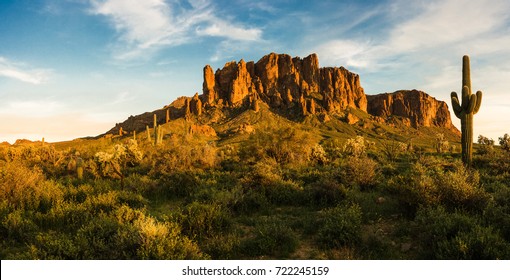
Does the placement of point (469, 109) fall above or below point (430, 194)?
above

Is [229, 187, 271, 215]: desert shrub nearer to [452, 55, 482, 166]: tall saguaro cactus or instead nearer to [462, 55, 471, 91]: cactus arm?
[452, 55, 482, 166]: tall saguaro cactus

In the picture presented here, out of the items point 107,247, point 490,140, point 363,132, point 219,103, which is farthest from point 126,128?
point 107,247

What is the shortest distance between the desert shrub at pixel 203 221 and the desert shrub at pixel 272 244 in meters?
1.18

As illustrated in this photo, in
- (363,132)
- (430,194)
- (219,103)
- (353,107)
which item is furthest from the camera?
(353,107)

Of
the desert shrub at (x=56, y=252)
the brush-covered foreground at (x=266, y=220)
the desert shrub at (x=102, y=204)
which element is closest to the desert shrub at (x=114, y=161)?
the brush-covered foreground at (x=266, y=220)

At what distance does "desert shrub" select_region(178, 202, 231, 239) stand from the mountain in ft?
388

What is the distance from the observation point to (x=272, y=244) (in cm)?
692

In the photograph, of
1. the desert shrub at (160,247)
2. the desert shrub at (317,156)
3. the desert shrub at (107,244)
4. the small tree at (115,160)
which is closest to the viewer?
the desert shrub at (160,247)

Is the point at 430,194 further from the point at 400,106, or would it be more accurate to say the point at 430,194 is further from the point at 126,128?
the point at 400,106

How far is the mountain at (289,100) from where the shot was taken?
148125 millimetres

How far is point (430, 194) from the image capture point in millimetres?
8516

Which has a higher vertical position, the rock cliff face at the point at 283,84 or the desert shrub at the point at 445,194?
the rock cliff face at the point at 283,84

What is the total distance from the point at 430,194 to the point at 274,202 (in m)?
5.29

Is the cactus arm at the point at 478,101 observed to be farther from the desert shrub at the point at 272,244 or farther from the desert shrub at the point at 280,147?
the desert shrub at the point at 272,244
